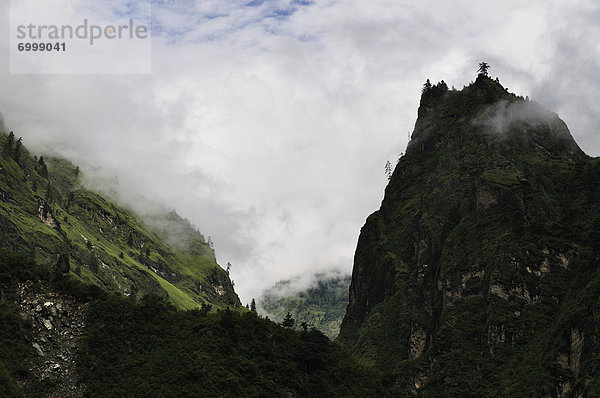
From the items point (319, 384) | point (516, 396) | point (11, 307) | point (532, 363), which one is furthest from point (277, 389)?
point (532, 363)

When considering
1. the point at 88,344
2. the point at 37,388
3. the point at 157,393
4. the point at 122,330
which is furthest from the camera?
the point at 122,330

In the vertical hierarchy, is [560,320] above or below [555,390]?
above

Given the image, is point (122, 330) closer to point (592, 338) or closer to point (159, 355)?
point (159, 355)

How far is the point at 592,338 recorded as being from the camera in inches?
6811

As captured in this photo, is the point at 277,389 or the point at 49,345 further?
the point at 277,389

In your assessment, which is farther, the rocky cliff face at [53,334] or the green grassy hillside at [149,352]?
the green grassy hillside at [149,352]

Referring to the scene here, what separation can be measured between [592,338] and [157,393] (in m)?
127

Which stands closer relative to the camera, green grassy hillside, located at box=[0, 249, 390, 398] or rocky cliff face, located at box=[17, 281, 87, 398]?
rocky cliff face, located at box=[17, 281, 87, 398]

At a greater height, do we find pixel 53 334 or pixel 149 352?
pixel 53 334

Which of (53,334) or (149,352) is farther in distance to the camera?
(149,352)

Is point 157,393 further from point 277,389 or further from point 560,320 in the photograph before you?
point 560,320

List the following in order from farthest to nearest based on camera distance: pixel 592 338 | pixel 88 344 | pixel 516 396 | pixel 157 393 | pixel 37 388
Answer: pixel 516 396, pixel 592 338, pixel 88 344, pixel 157 393, pixel 37 388

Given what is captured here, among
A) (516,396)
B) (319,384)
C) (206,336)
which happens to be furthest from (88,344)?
(516,396)

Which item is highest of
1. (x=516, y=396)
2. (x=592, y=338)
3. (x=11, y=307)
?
(x=11, y=307)
